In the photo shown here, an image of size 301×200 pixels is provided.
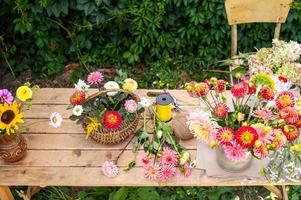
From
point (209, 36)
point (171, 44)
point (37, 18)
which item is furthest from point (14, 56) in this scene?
point (209, 36)

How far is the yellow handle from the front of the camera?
2.07m

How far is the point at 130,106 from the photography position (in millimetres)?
1994

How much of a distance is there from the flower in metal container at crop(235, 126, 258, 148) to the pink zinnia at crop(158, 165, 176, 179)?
1.33ft

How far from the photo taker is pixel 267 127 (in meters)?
1.65

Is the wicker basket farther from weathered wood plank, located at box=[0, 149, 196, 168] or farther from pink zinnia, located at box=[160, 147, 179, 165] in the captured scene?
pink zinnia, located at box=[160, 147, 179, 165]

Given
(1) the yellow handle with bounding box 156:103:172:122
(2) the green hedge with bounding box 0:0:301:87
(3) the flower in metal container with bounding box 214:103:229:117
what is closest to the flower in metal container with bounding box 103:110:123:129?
(1) the yellow handle with bounding box 156:103:172:122

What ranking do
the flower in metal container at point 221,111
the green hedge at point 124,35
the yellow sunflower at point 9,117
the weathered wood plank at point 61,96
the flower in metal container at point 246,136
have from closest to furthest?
the flower in metal container at point 246,136
the flower in metal container at point 221,111
the yellow sunflower at point 9,117
the weathered wood plank at point 61,96
the green hedge at point 124,35

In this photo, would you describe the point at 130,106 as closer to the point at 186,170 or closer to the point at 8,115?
the point at 186,170

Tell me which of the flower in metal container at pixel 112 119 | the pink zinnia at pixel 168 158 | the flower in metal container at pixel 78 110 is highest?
the flower in metal container at pixel 78 110

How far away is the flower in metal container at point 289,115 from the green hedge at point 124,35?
5.62 feet

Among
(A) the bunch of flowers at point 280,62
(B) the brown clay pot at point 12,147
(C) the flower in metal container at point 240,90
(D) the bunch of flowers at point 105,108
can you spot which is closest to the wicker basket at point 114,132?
(D) the bunch of flowers at point 105,108

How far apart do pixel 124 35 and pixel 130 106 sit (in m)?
1.67

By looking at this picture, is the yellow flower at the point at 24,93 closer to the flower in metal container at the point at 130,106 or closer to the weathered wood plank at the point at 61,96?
the weathered wood plank at the point at 61,96

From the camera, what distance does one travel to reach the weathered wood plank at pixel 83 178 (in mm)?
1933
